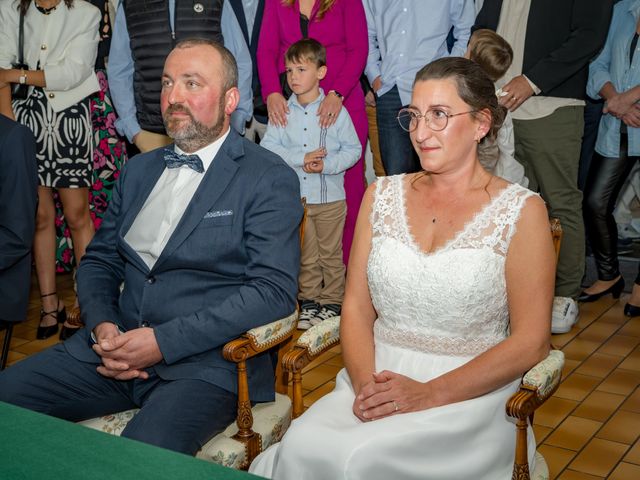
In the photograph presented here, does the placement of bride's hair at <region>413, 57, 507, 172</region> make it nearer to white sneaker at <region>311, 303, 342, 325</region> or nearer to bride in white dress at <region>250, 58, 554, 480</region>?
bride in white dress at <region>250, 58, 554, 480</region>

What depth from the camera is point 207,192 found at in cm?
273

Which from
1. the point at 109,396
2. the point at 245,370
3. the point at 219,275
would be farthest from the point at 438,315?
the point at 109,396

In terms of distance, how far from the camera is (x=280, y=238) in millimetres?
2674

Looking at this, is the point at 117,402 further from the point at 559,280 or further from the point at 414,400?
the point at 559,280

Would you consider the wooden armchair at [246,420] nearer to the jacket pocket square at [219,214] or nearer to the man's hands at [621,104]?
the jacket pocket square at [219,214]

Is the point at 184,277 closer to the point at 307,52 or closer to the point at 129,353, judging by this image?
the point at 129,353

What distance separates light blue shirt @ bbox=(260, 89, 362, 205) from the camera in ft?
15.1

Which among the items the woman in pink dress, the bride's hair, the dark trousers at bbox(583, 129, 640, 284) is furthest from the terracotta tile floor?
the bride's hair

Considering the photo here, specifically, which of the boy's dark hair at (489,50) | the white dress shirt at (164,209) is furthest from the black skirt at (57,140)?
the boy's dark hair at (489,50)

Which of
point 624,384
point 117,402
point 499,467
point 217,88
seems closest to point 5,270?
point 117,402

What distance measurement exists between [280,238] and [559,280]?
2497 millimetres

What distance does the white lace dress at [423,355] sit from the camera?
218cm

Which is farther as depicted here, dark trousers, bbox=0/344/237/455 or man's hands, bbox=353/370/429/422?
dark trousers, bbox=0/344/237/455

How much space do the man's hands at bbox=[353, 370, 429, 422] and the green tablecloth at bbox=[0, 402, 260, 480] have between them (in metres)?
0.74
